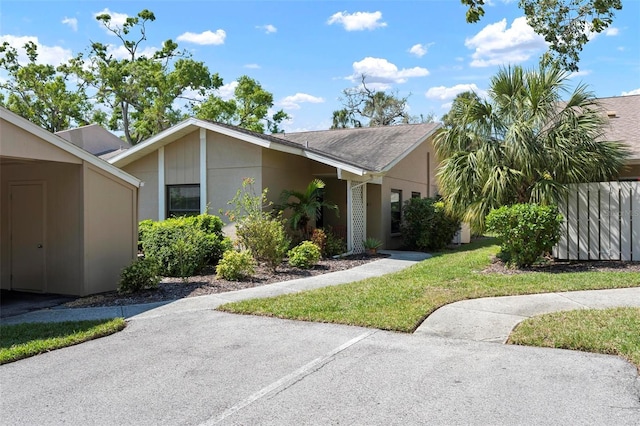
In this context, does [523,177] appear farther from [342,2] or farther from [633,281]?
[342,2]

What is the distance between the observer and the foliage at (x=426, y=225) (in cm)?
1700

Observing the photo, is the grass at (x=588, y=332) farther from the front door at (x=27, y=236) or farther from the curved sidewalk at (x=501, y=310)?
the front door at (x=27, y=236)

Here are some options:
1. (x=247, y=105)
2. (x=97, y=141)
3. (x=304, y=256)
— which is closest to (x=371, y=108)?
(x=247, y=105)

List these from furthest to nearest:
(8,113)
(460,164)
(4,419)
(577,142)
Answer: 1. (460,164)
2. (577,142)
3. (8,113)
4. (4,419)

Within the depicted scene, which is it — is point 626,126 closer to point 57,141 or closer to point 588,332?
point 588,332

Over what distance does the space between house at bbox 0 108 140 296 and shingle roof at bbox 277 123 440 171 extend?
7.60 metres

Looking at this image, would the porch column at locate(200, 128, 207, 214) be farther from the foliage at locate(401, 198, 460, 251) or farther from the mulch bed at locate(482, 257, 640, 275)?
the mulch bed at locate(482, 257, 640, 275)

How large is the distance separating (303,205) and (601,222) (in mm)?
7569

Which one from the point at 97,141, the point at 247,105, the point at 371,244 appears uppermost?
the point at 247,105

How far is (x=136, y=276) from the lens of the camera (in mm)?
9172

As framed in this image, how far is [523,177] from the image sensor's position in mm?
11531

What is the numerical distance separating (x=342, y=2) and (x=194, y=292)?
841 cm

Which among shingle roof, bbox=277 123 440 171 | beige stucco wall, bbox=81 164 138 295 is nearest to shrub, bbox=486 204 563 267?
shingle roof, bbox=277 123 440 171

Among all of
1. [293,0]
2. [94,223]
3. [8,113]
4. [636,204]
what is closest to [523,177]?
[636,204]
